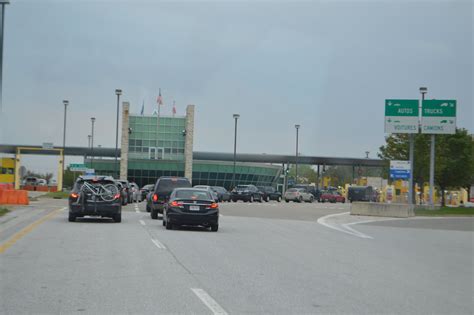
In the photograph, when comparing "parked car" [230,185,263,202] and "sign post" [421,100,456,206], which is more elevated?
"sign post" [421,100,456,206]

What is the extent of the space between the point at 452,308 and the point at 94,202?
17252mm

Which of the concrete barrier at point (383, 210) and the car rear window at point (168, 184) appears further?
the concrete barrier at point (383, 210)

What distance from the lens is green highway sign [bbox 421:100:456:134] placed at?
45656 millimetres

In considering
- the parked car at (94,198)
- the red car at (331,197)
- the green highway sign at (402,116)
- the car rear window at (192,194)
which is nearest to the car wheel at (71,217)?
the parked car at (94,198)

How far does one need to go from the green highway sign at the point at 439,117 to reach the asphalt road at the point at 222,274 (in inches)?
967

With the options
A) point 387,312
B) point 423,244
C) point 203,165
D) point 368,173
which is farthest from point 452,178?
point 368,173

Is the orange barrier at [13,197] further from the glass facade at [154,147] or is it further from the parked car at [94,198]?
the glass facade at [154,147]

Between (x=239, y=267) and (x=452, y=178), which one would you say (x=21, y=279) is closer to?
(x=239, y=267)

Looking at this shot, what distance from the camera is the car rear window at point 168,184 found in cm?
2928

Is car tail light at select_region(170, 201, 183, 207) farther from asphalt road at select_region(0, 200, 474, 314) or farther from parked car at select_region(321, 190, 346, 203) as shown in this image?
parked car at select_region(321, 190, 346, 203)

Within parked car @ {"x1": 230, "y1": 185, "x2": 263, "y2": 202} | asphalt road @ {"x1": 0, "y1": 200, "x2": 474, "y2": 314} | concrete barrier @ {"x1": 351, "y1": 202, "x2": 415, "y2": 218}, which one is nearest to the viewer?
asphalt road @ {"x1": 0, "y1": 200, "x2": 474, "y2": 314}

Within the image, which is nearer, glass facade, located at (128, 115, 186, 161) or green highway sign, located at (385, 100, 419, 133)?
green highway sign, located at (385, 100, 419, 133)

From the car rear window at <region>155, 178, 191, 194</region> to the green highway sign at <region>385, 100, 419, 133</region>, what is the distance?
2017cm

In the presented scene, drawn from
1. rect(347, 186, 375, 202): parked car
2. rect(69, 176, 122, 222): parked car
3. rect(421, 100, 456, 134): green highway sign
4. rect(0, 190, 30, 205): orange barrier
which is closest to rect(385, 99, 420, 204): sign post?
rect(421, 100, 456, 134): green highway sign
